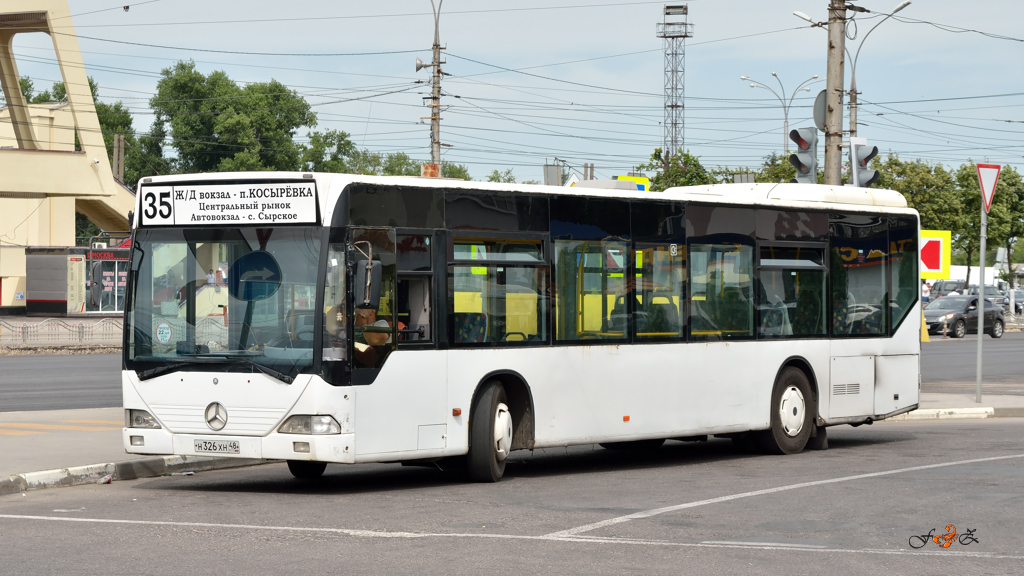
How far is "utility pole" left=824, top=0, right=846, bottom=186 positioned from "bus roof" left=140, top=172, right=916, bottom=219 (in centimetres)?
384

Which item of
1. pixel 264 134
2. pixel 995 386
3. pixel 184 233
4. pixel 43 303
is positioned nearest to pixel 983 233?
pixel 995 386

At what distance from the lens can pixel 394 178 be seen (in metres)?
11.1

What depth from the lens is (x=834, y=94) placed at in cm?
2041

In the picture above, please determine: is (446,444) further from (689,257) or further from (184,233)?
(689,257)

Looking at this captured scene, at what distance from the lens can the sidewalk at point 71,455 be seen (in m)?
11.4

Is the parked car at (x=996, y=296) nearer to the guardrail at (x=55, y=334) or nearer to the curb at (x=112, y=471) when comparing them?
the guardrail at (x=55, y=334)

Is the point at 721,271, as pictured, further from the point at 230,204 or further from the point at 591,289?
the point at 230,204

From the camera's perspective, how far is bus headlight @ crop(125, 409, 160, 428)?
11062 millimetres

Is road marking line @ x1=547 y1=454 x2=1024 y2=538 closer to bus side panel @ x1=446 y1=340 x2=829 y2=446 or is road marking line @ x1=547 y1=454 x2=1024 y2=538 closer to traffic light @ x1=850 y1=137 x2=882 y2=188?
bus side panel @ x1=446 y1=340 x2=829 y2=446

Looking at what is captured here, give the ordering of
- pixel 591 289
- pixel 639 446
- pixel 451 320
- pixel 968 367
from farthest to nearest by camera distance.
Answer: pixel 968 367 → pixel 639 446 → pixel 591 289 → pixel 451 320

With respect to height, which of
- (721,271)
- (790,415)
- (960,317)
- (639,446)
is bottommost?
(639,446)

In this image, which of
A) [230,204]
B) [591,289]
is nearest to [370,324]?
[230,204]

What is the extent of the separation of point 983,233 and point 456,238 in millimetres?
10967

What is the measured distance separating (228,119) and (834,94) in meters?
77.7
